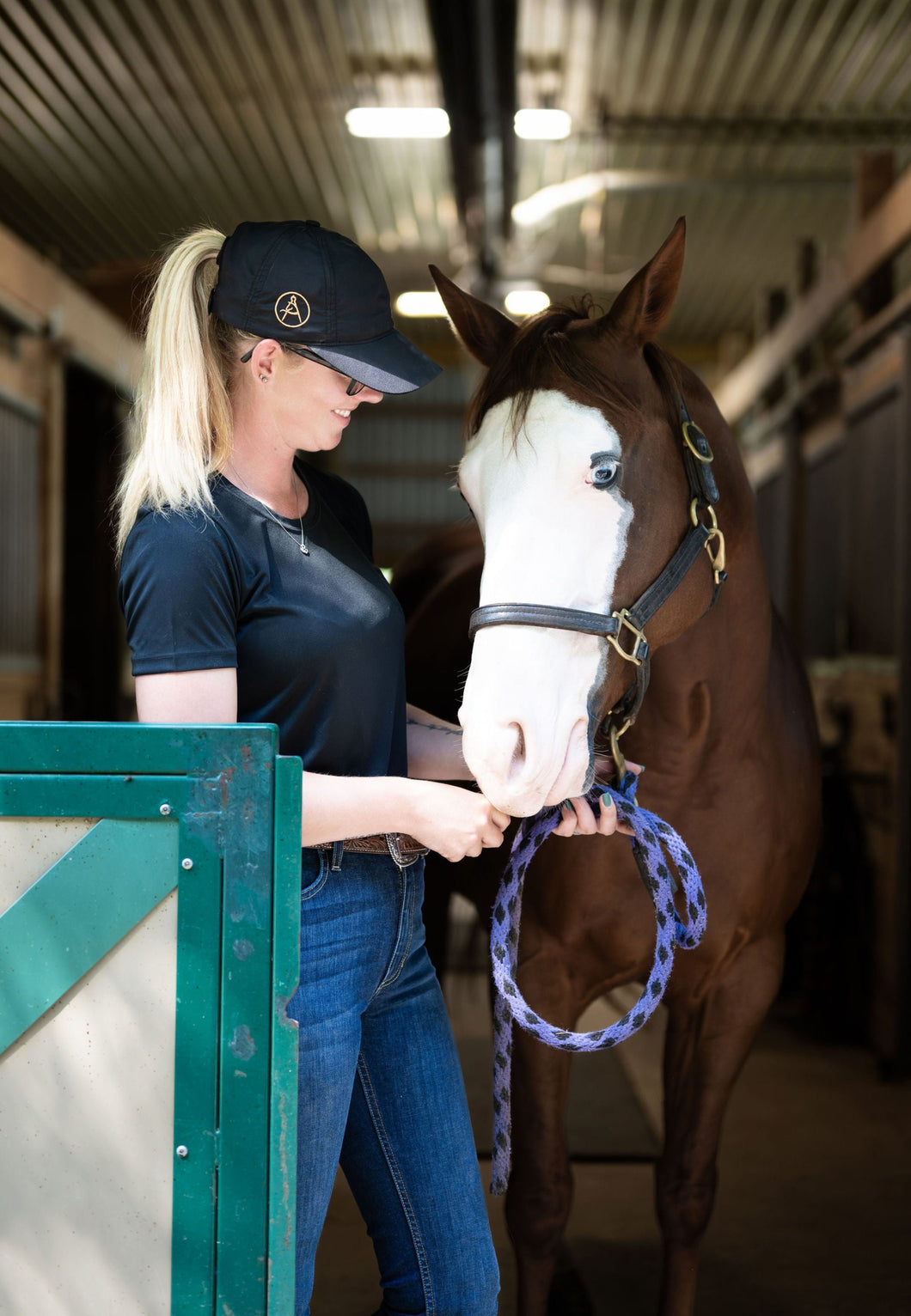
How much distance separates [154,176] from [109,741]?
5.92 metres

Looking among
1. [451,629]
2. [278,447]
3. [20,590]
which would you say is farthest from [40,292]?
[278,447]

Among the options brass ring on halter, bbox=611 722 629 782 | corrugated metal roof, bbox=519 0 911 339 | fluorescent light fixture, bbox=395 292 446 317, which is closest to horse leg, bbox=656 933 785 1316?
brass ring on halter, bbox=611 722 629 782

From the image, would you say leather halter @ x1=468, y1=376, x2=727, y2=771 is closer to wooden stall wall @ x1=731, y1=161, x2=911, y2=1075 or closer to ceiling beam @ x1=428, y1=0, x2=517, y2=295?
wooden stall wall @ x1=731, y1=161, x2=911, y2=1075

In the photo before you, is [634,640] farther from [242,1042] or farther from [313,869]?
[242,1042]

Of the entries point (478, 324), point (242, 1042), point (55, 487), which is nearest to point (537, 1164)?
point (242, 1042)

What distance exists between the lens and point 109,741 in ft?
3.74

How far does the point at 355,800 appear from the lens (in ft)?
4.16

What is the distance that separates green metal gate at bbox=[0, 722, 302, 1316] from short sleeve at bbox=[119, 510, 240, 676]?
13cm

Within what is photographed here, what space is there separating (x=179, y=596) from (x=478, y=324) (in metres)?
0.77

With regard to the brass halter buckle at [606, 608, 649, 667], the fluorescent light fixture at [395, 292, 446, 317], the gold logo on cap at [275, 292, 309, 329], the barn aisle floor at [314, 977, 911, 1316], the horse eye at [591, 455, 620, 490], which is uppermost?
the fluorescent light fixture at [395, 292, 446, 317]

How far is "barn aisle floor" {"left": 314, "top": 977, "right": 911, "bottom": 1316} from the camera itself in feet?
8.01

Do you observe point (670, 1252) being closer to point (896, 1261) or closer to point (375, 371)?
point (896, 1261)

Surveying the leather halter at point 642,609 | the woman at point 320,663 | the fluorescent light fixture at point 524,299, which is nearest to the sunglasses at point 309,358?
the woman at point 320,663

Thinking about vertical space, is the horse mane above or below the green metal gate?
above
